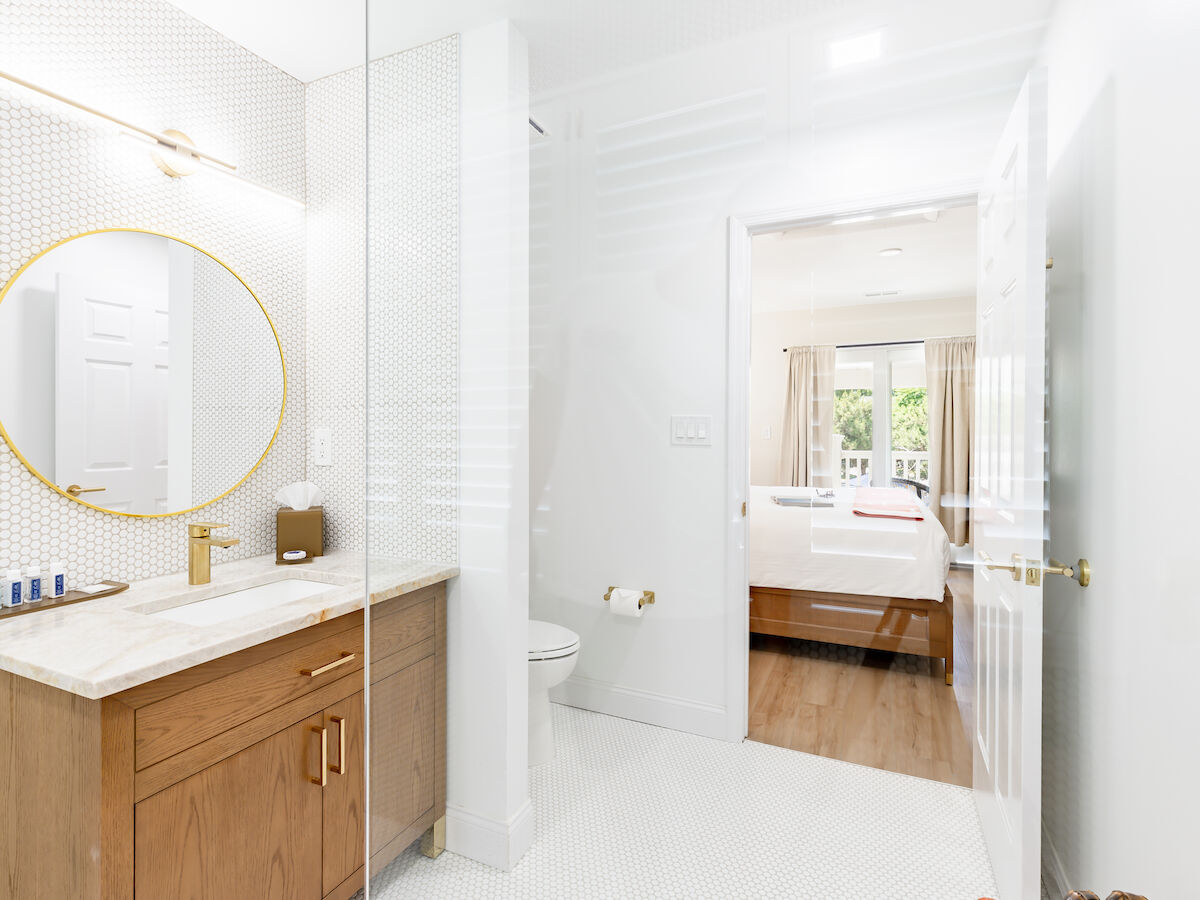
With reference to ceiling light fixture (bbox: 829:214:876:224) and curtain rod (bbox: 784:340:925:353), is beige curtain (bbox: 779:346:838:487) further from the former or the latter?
ceiling light fixture (bbox: 829:214:876:224)

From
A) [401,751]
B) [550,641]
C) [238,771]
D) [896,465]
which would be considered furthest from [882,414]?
[238,771]

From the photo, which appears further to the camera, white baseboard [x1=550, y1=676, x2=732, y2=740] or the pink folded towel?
white baseboard [x1=550, y1=676, x2=732, y2=740]

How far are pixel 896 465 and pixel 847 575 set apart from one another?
1.16ft

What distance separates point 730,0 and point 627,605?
3.47 ft

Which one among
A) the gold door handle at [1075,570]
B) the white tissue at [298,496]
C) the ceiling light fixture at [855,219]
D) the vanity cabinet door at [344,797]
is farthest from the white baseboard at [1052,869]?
the white tissue at [298,496]

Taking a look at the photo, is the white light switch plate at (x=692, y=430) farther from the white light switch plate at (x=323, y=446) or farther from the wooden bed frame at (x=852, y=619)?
the white light switch plate at (x=323, y=446)

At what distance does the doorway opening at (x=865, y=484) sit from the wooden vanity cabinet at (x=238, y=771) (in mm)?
795

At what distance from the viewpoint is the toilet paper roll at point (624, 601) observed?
125 cm

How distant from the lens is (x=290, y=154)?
184 cm

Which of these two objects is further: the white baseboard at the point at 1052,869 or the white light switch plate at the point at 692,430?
the white light switch plate at the point at 692,430

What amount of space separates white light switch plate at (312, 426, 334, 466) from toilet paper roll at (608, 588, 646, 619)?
1106mm

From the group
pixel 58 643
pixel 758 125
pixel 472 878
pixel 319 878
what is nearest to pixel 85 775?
pixel 58 643

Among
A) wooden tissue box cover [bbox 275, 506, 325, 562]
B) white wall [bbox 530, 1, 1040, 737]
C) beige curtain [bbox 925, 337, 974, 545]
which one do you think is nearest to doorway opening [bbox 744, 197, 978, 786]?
beige curtain [bbox 925, 337, 974, 545]

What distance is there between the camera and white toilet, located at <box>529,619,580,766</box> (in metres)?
1.26
